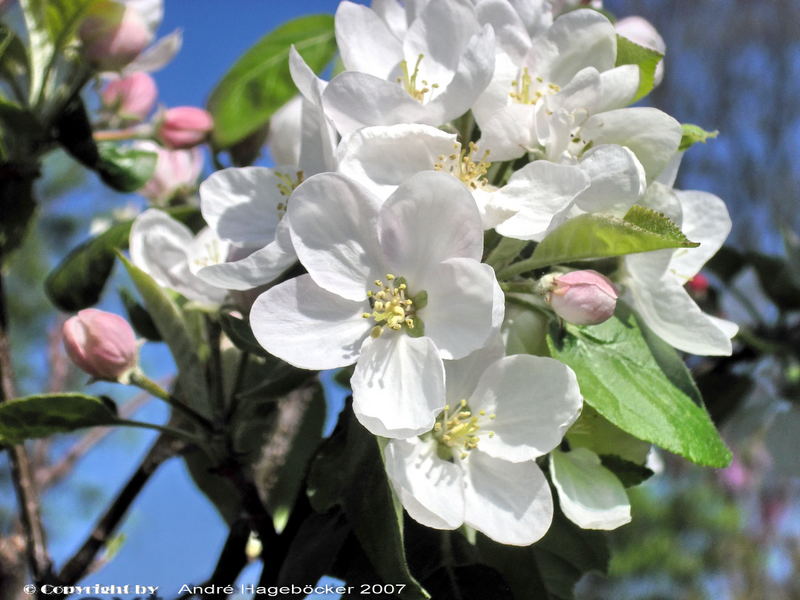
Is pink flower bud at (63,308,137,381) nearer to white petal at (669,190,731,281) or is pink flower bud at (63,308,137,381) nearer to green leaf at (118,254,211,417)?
green leaf at (118,254,211,417)

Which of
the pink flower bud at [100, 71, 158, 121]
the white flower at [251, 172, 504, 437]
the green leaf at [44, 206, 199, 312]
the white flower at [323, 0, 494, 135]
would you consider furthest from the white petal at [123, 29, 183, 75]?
the white flower at [251, 172, 504, 437]

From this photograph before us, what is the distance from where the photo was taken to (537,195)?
50cm

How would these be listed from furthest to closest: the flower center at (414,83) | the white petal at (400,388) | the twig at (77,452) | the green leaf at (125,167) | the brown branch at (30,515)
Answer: the twig at (77,452)
the green leaf at (125,167)
the brown branch at (30,515)
the flower center at (414,83)
the white petal at (400,388)

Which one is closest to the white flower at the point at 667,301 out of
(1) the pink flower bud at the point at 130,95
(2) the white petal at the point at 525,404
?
(2) the white petal at the point at 525,404

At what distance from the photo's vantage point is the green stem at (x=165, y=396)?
23.8 inches

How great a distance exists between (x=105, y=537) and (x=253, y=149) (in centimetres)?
39

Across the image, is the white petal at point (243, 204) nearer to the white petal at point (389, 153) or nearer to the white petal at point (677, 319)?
the white petal at point (389, 153)

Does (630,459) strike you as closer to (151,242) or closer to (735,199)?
(151,242)

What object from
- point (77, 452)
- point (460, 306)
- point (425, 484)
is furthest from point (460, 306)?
point (77, 452)

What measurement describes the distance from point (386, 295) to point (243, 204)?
14 centimetres

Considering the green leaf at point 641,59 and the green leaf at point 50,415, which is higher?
the green leaf at point 641,59

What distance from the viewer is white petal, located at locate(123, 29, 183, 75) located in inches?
35.1

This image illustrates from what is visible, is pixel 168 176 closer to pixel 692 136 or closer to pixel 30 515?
pixel 30 515

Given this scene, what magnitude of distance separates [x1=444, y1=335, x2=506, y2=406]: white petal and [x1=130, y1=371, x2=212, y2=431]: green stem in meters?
0.21
